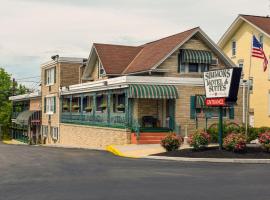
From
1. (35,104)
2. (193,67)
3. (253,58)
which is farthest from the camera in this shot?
(35,104)

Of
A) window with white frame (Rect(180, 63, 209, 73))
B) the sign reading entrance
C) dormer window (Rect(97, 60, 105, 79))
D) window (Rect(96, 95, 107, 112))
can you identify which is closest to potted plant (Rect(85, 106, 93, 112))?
window (Rect(96, 95, 107, 112))

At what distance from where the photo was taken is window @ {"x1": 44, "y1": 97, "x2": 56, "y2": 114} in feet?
167

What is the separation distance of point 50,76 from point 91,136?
57.8 feet

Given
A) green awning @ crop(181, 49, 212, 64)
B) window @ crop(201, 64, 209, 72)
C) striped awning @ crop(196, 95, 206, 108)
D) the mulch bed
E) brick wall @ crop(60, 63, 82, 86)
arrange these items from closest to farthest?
the mulch bed
striped awning @ crop(196, 95, 206, 108)
green awning @ crop(181, 49, 212, 64)
window @ crop(201, 64, 209, 72)
brick wall @ crop(60, 63, 82, 86)

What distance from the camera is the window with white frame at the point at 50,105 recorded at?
Answer: 50781 mm

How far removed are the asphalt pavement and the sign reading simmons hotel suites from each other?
4.10m

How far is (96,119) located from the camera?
37156mm

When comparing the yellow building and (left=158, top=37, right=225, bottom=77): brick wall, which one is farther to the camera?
the yellow building

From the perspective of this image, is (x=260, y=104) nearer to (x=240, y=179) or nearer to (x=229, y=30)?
(x=229, y=30)

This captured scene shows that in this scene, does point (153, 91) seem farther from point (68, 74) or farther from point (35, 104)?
point (35, 104)

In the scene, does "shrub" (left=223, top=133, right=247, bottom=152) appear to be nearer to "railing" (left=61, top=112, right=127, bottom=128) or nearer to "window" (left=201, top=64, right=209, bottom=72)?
"railing" (left=61, top=112, right=127, bottom=128)

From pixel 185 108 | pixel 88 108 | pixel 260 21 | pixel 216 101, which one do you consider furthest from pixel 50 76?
pixel 216 101

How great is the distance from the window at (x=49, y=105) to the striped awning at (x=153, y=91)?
20923 mm

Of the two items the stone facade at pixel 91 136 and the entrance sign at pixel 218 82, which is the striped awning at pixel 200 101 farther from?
the entrance sign at pixel 218 82
